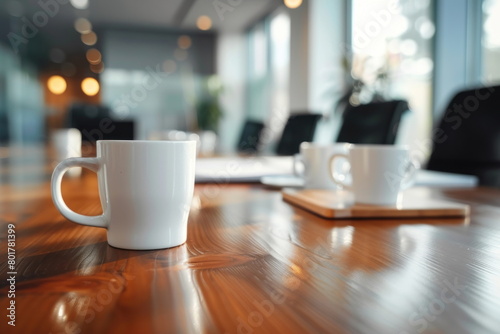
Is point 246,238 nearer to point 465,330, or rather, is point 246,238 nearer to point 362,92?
point 465,330

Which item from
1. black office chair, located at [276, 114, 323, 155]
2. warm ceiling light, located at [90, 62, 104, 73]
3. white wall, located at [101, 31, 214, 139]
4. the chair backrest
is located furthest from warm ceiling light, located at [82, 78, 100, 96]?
black office chair, located at [276, 114, 323, 155]

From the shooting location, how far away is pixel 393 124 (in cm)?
121

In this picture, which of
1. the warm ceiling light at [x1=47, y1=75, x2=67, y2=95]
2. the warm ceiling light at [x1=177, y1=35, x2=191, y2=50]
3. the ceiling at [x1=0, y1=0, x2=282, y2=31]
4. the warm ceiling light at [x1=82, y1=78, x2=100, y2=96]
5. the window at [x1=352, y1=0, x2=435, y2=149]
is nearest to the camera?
the window at [x1=352, y1=0, x2=435, y2=149]

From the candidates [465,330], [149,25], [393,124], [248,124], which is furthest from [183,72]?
[465,330]

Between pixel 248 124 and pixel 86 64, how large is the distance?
4.57m

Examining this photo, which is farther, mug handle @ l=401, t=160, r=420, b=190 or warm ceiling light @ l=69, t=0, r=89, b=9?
warm ceiling light @ l=69, t=0, r=89, b=9

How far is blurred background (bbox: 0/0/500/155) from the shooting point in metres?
2.64

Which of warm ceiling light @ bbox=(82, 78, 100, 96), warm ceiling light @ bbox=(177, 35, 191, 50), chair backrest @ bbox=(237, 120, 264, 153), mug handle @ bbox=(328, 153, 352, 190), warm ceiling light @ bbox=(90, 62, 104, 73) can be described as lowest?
mug handle @ bbox=(328, 153, 352, 190)

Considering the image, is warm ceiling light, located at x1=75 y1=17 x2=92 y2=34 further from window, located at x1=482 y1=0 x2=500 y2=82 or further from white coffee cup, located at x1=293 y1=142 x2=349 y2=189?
white coffee cup, located at x1=293 y1=142 x2=349 y2=189

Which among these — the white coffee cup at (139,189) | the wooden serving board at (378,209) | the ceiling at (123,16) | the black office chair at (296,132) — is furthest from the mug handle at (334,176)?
the ceiling at (123,16)

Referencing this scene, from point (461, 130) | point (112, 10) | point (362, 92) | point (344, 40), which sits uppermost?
point (112, 10)

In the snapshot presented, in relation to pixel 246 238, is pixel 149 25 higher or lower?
higher

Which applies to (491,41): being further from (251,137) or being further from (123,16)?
(123,16)

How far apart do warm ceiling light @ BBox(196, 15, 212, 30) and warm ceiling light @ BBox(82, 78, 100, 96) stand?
6.36 feet
